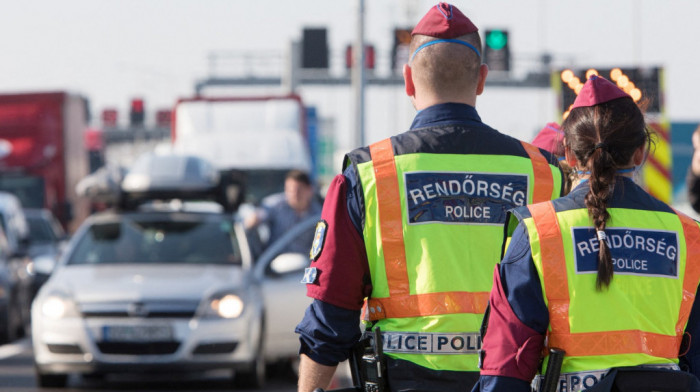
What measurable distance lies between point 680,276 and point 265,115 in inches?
723

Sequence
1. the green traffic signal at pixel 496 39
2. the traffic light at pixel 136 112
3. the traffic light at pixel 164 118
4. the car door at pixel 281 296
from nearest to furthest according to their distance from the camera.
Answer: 1. the car door at pixel 281 296
2. the green traffic signal at pixel 496 39
3. the traffic light at pixel 136 112
4. the traffic light at pixel 164 118

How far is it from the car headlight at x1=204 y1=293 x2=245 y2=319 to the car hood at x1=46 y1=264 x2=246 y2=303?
81mm

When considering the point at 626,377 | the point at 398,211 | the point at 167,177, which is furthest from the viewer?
the point at 167,177

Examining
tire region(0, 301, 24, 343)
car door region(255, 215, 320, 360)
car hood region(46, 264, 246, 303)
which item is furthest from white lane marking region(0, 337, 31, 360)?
car door region(255, 215, 320, 360)

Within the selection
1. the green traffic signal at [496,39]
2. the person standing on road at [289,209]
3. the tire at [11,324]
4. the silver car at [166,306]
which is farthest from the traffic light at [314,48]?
the silver car at [166,306]

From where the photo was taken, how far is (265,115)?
71.3 ft

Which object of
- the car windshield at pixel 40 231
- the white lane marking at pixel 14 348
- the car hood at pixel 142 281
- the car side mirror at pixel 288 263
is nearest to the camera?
the car hood at pixel 142 281

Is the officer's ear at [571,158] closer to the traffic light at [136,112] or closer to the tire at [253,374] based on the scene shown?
the tire at [253,374]

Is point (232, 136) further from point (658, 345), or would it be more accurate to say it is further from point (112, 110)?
point (112, 110)

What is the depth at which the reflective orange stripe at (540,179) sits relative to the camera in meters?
4.26

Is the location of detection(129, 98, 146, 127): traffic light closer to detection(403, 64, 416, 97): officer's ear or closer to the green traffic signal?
the green traffic signal

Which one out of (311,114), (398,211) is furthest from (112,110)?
(398,211)

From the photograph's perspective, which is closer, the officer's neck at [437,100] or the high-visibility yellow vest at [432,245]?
the high-visibility yellow vest at [432,245]

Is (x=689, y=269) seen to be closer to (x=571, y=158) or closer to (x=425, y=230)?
(x=571, y=158)
